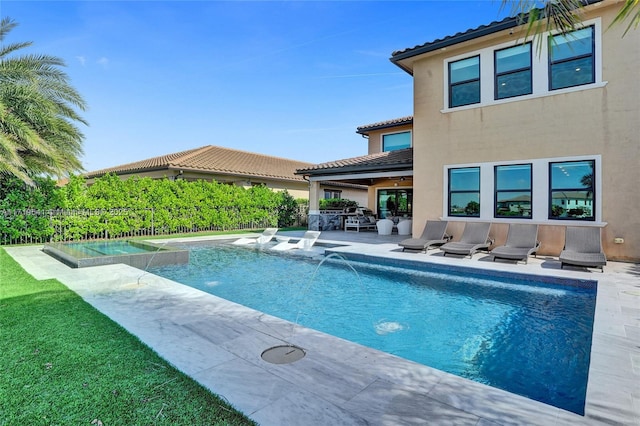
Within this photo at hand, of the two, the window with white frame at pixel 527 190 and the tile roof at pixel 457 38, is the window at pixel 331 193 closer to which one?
the tile roof at pixel 457 38

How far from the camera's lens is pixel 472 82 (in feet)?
41.8

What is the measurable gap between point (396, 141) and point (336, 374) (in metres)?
20.0

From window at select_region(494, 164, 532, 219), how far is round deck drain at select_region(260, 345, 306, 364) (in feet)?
34.3

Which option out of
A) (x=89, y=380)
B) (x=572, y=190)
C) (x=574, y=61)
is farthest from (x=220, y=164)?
(x=89, y=380)

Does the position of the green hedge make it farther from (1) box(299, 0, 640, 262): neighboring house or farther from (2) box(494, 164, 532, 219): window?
(2) box(494, 164, 532, 219): window

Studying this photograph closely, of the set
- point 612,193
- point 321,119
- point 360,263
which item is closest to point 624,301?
A: point 612,193

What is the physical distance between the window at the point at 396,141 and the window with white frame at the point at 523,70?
26.6 ft

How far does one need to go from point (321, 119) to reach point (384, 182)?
25.4 feet

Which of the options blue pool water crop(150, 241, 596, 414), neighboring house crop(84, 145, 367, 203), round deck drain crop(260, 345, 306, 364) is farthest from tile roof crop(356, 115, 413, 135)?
round deck drain crop(260, 345, 306, 364)

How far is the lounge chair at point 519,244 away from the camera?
9.86 metres

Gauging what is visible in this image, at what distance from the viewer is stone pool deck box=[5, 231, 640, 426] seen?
283 centimetres

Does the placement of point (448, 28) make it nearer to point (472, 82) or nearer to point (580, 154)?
point (472, 82)

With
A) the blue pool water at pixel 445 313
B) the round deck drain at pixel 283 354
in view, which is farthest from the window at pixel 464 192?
the round deck drain at pixel 283 354

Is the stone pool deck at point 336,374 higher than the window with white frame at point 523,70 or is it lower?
lower
